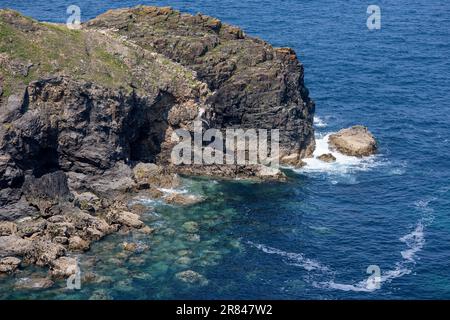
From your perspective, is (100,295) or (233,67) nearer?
(100,295)

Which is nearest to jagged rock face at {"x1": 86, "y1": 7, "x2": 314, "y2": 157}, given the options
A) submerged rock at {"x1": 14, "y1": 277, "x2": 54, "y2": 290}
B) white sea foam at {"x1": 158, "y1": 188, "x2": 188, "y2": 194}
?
white sea foam at {"x1": 158, "y1": 188, "x2": 188, "y2": 194}

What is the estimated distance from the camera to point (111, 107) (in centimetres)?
13638

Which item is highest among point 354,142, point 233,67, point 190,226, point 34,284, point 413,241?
point 233,67

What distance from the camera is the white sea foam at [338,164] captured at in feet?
489

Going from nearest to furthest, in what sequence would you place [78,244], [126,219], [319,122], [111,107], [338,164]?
[78,244] → [126,219] → [111,107] → [338,164] → [319,122]

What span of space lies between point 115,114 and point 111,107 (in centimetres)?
125

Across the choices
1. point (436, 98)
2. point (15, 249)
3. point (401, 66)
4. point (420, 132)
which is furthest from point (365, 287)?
point (401, 66)

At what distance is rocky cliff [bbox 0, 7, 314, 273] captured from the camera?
126m

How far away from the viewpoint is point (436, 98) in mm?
178500

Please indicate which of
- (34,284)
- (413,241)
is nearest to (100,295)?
(34,284)

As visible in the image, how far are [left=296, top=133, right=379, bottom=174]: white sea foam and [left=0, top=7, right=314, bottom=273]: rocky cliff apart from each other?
240 centimetres

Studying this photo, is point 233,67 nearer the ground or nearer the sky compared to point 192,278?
nearer the sky

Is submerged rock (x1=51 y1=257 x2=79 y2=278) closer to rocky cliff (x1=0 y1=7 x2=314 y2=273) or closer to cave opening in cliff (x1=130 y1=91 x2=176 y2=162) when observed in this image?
rocky cliff (x1=0 y1=7 x2=314 y2=273)

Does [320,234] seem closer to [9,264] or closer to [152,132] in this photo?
[152,132]
